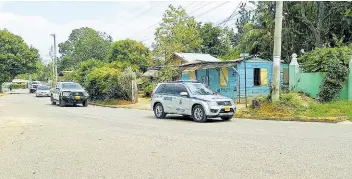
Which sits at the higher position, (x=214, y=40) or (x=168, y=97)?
(x=214, y=40)

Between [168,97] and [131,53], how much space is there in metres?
36.8

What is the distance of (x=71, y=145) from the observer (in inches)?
359

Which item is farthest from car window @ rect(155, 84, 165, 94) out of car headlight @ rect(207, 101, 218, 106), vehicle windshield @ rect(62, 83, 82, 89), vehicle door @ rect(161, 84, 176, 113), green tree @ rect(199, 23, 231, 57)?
green tree @ rect(199, 23, 231, 57)

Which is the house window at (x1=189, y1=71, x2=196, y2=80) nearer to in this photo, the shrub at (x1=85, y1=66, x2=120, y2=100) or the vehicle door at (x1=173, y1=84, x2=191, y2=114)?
the shrub at (x1=85, y1=66, x2=120, y2=100)

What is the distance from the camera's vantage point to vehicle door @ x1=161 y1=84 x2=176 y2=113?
631 inches

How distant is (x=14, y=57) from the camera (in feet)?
191

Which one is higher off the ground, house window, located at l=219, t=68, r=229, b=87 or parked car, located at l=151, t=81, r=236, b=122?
house window, located at l=219, t=68, r=229, b=87

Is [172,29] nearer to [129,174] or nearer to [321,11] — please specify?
[321,11]

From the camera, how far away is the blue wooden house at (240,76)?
2567cm

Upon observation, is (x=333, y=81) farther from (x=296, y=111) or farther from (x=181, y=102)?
(x=181, y=102)

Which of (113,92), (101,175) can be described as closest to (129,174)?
(101,175)

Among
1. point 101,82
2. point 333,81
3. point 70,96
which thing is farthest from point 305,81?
point 101,82

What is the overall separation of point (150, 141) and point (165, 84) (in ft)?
24.3

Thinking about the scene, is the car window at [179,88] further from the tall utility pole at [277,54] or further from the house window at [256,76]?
the house window at [256,76]
